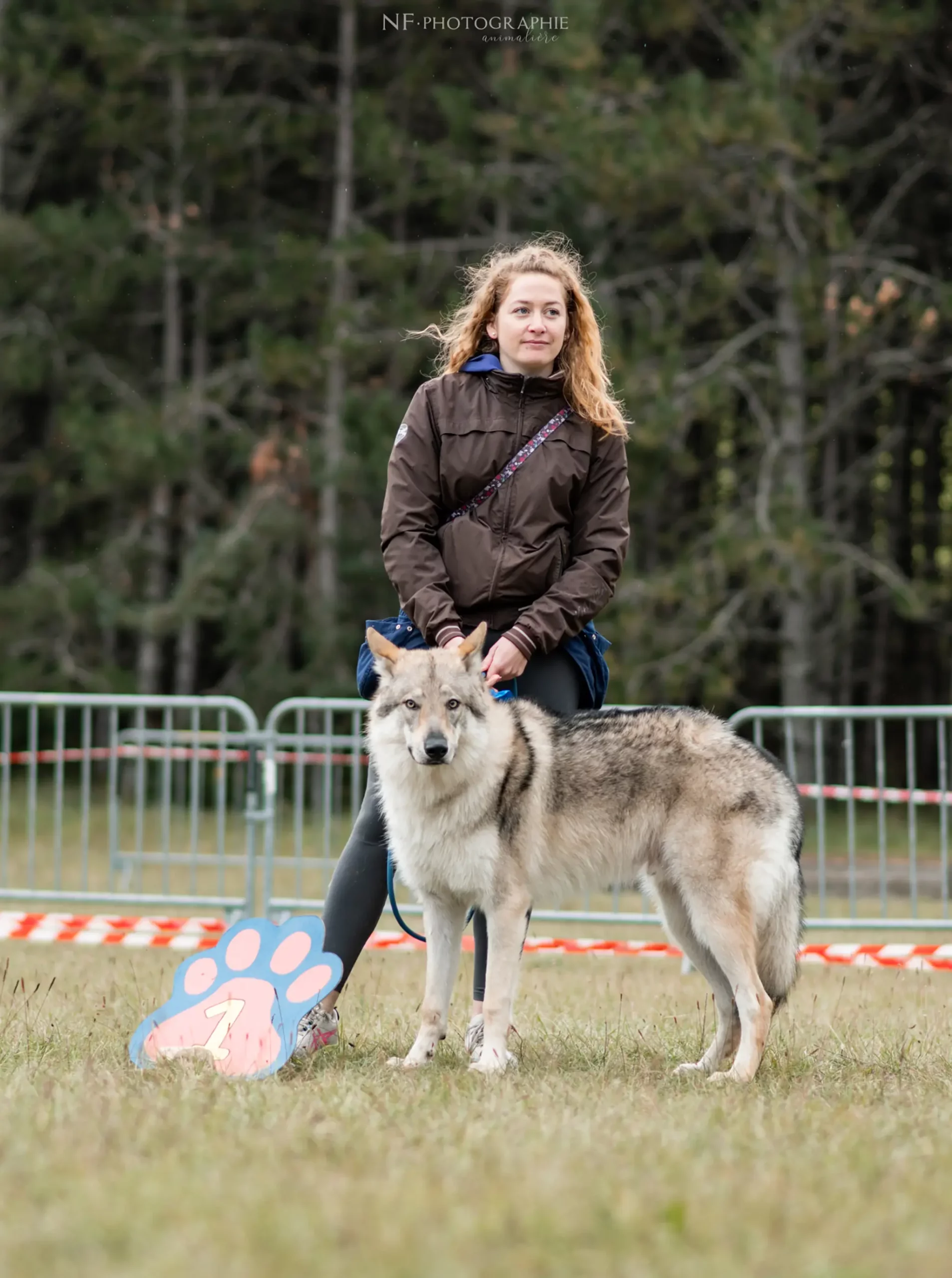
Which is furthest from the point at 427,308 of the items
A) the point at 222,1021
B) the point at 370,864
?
the point at 222,1021

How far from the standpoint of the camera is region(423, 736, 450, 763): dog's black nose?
453 centimetres

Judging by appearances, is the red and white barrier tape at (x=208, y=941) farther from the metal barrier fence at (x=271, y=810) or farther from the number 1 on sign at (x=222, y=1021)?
the number 1 on sign at (x=222, y=1021)

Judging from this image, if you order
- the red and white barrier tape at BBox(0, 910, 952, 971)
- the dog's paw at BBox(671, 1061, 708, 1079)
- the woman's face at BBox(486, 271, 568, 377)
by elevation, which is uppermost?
the woman's face at BBox(486, 271, 568, 377)

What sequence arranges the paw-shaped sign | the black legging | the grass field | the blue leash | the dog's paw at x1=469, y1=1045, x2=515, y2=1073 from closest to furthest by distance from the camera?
the grass field, the paw-shaped sign, the dog's paw at x1=469, y1=1045, x2=515, y2=1073, the blue leash, the black legging

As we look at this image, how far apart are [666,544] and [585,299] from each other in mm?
15701

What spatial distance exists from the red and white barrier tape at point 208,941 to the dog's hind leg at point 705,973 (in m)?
1.99

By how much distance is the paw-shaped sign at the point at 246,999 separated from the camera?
4.46m

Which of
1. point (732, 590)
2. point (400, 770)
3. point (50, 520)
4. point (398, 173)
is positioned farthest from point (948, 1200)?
point (50, 520)

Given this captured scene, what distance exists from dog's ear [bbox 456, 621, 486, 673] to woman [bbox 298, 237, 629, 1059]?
150 mm

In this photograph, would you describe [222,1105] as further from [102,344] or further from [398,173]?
[102,344]

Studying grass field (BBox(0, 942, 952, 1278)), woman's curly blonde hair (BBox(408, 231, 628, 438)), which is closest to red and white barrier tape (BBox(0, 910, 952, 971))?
grass field (BBox(0, 942, 952, 1278))

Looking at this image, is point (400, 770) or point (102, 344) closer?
point (400, 770)

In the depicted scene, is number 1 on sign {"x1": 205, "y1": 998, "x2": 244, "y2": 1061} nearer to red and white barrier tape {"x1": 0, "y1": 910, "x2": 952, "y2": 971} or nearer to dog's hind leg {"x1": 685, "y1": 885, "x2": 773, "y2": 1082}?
dog's hind leg {"x1": 685, "y1": 885, "x2": 773, "y2": 1082}

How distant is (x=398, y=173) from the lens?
1880 centimetres
